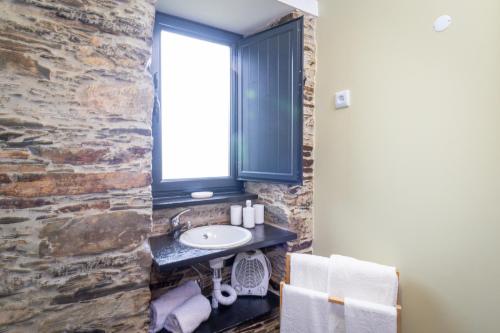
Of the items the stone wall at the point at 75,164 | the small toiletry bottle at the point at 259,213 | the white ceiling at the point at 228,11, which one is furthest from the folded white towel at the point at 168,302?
the white ceiling at the point at 228,11

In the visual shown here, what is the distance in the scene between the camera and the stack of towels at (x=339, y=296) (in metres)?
1.19

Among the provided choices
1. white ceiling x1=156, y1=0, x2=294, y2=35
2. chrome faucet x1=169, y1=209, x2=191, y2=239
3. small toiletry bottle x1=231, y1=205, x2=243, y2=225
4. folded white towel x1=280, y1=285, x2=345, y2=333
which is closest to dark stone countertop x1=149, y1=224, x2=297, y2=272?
chrome faucet x1=169, y1=209, x2=191, y2=239

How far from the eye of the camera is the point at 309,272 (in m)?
1.43

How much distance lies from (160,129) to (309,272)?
1297mm

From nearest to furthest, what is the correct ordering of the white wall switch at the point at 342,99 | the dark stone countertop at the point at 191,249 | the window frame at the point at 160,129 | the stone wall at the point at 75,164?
1. the stone wall at the point at 75,164
2. the dark stone countertop at the point at 191,249
3. the white wall switch at the point at 342,99
4. the window frame at the point at 160,129

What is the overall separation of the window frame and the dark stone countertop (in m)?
0.36

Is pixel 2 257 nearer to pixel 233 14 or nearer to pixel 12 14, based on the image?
pixel 12 14

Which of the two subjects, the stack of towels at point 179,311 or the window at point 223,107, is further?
the window at point 223,107

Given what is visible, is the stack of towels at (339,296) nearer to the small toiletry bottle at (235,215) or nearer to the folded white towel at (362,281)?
the folded white towel at (362,281)

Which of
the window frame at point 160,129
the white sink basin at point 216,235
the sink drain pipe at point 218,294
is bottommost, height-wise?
the sink drain pipe at point 218,294

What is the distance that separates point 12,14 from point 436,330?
2207mm

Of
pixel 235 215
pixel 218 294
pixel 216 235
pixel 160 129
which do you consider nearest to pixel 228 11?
pixel 160 129

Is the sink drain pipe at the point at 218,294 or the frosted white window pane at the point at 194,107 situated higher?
the frosted white window pane at the point at 194,107

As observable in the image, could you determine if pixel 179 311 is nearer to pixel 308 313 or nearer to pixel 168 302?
pixel 168 302
